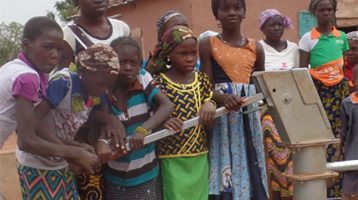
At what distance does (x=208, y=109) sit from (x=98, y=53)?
2.07 feet

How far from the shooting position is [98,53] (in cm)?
240

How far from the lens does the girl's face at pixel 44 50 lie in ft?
7.69

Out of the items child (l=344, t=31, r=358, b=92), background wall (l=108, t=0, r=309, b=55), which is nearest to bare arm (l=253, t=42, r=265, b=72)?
child (l=344, t=31, r=358, b=92)

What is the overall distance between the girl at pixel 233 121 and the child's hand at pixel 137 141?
623mm

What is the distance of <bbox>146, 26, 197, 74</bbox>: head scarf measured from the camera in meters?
2.92

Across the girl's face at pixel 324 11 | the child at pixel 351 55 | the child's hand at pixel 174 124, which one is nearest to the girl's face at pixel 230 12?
the child's hand at pixel 174 124

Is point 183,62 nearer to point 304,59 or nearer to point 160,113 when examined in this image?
point 160,113

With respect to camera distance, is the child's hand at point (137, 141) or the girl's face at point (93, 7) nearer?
the child's hand at point (137, 141)

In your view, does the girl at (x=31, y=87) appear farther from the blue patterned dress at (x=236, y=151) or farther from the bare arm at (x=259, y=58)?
the bare arm at (x=259, y=58)

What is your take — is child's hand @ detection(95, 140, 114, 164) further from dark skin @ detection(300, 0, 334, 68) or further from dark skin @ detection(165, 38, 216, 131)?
dark skin @ detection(300, 0, 334, 68)

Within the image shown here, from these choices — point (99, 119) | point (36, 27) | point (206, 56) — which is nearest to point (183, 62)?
point (206, 56)

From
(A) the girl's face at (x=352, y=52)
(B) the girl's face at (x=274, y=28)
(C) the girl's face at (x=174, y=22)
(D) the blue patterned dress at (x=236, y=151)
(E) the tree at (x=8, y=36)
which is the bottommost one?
(E) the tree at (x=8, y=36)

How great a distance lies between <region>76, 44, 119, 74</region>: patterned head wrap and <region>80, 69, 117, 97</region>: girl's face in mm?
18

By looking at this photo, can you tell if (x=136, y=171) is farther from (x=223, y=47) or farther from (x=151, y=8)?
(x=151, y=8)
